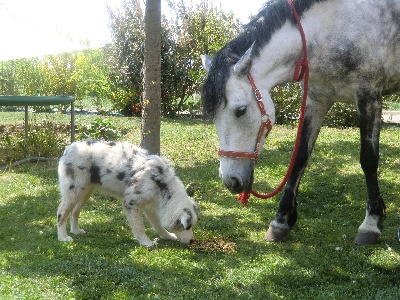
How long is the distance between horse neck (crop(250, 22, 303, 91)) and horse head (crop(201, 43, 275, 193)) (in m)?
0.14

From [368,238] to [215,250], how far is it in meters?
1.41

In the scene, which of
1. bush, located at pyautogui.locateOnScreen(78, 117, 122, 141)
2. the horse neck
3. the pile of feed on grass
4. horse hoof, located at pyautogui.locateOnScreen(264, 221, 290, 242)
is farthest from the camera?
bush, located at pyautogui.locateOnScreen(78, 117, 122, 141)

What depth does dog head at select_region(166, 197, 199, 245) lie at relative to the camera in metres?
4.90

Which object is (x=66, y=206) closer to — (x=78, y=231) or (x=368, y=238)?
(x=78, y=231)

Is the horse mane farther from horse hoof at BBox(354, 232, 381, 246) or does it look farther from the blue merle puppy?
horse hoof at BBox(354, 232, 381, 246)

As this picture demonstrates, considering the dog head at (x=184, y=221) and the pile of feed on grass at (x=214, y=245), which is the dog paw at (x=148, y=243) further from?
the pile of feed on grass at (x=214, y=245)

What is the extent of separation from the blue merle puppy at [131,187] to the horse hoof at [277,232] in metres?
0.73

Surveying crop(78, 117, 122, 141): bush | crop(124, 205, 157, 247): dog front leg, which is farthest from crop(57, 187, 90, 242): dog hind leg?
crop(78, 117, 122, 141): bush

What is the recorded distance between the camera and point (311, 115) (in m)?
5.23

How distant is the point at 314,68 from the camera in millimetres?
4605

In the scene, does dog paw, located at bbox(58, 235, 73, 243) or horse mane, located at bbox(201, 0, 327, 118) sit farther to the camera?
dog paw, located at bbox(58, 235, 73, 243)

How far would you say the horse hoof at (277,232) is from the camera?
511 centimetres

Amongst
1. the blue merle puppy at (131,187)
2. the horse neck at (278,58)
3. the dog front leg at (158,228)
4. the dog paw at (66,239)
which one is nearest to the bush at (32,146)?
the blue merle puppy at (131,187)

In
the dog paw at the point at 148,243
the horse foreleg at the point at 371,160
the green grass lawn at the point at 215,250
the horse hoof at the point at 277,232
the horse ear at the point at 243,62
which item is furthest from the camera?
the horse hoof at the point at 277,232
